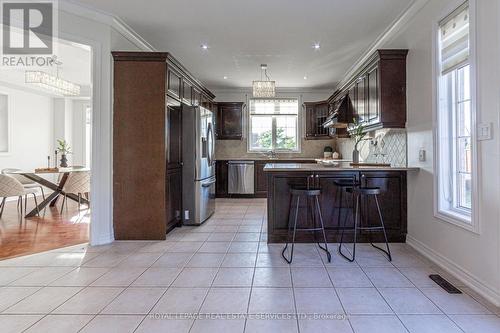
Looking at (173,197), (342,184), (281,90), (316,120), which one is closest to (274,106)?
(281,90)

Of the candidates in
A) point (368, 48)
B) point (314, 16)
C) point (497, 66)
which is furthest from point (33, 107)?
point (497, 66)

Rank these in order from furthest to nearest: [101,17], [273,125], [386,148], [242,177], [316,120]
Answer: [273,125]
[316,120]
[242,177]
[386,148]
[101,17]

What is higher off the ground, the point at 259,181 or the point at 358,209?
the point at 259,181

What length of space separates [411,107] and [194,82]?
3416 millimetres

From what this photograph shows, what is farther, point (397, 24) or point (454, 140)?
point (397, 24)

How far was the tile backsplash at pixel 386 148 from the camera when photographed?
3.72 meters

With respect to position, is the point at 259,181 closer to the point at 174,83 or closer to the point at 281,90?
the point at 281,90

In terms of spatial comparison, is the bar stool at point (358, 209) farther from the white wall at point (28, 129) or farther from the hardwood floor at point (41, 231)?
the white wall at point (28, 129)

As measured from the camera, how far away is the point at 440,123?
2.83 m

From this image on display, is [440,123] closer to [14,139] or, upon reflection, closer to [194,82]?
[194,82]

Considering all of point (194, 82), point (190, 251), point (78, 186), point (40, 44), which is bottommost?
point (190, 251)

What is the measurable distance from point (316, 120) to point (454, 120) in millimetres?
4622

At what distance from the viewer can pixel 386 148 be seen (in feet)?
13.9

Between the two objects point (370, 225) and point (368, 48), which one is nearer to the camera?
point (370, 225)
